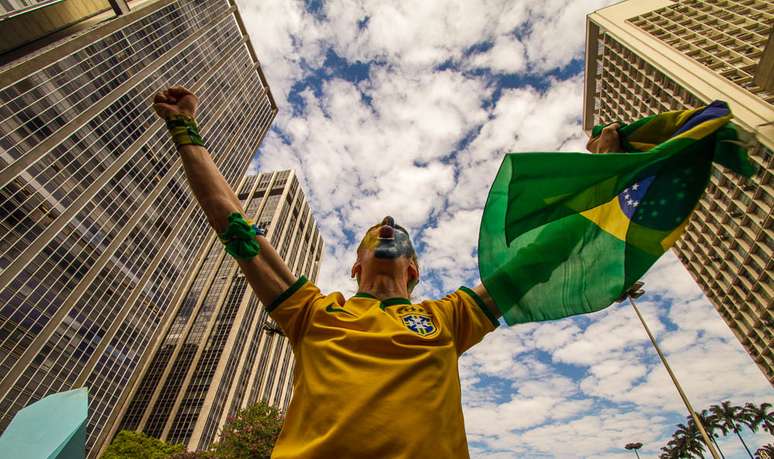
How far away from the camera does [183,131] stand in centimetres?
200

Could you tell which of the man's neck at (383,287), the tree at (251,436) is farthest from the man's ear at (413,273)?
the tree at (251,436)

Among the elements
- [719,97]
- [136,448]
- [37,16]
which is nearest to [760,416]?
[719,97]

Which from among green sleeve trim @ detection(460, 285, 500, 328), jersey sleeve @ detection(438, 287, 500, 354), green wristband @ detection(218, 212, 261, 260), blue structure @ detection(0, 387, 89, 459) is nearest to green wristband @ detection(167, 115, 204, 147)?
green wristband @ detection(218, 212, 261, 260)

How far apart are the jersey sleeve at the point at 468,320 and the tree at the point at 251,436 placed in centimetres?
1979

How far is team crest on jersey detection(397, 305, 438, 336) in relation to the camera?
1.84m

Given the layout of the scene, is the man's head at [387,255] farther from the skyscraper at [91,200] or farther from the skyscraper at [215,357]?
the skyscraper at [215,357]

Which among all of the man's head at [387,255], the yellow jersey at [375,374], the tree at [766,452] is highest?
the tree at [766,452]

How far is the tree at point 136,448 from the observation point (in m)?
24.4

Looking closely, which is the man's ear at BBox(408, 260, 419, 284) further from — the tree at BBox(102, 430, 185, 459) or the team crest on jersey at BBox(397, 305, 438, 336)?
the tree at BBox(102, 430, 185, 459)

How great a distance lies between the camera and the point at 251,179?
71875 mm

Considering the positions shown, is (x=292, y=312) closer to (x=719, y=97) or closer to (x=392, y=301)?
(x=392, y=301)

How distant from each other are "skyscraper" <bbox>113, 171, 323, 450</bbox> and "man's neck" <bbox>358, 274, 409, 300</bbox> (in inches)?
1838

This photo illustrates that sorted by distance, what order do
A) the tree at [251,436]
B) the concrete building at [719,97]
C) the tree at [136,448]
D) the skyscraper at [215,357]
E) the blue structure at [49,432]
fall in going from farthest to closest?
1. the skyscraper at [215,357]
2. the tree at [136,448]
3. the concrete building at [719,97]
4. the tree at [251,436]
5. the blue structure at [49,432]

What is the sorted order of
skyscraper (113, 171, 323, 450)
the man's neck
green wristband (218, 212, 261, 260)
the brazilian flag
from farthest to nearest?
skyscraper (113, 171, 323, 450)
the man's neck
the brazilian flag
green wristband (218, 212, 261, 260)
